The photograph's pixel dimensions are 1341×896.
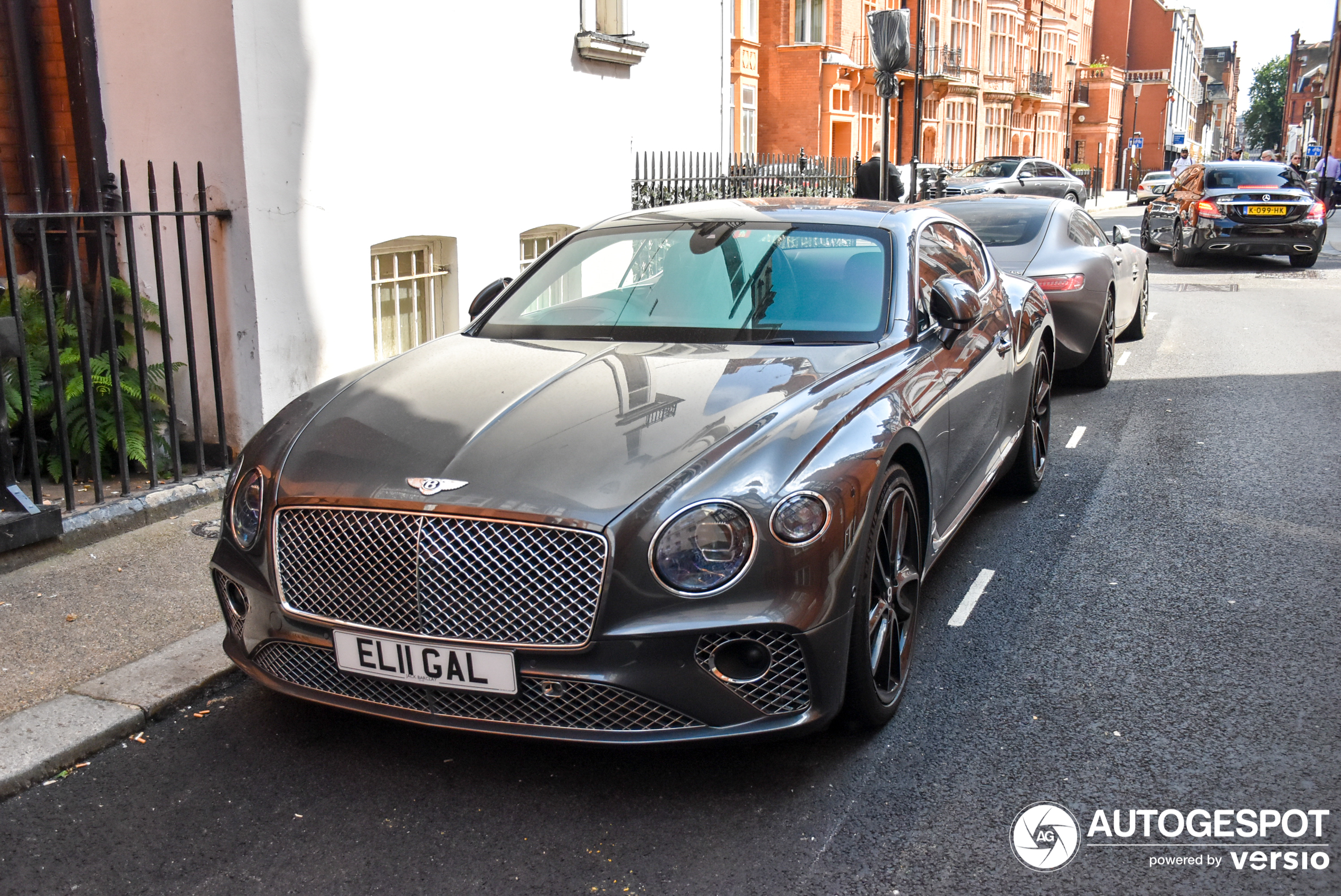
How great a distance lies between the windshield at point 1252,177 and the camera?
1989 cm

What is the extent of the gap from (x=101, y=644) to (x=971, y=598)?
10.7 feet

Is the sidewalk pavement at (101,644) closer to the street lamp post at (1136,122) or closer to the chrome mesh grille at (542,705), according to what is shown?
the chrome mesh grille at (542,705)

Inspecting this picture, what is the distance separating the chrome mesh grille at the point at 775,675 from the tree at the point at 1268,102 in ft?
518

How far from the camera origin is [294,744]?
355cm

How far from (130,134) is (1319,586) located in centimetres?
631

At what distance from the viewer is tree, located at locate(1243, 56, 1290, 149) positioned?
144m

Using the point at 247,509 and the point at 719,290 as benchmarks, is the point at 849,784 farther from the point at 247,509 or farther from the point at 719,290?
the point at 719,290

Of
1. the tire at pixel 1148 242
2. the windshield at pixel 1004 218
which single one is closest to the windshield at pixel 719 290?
the windshield at pixel 1004 218

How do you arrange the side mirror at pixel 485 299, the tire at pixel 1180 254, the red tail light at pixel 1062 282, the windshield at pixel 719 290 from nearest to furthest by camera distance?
the windshield at pixel 719 290
the side mirror at pixel 485 299
the red tail light at pixel 1062 282
the tire at pixel 1180 254

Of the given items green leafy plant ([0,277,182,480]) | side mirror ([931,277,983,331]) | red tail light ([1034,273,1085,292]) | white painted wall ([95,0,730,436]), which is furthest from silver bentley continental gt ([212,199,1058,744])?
red tail light ([1034,273,1085,292])

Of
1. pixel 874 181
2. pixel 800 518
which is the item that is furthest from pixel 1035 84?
pixel 800 518

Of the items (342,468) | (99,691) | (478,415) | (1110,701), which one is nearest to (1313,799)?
(1110,701)

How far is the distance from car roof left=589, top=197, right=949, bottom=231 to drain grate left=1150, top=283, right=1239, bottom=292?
13.5 metres

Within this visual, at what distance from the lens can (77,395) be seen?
5.76 metres
